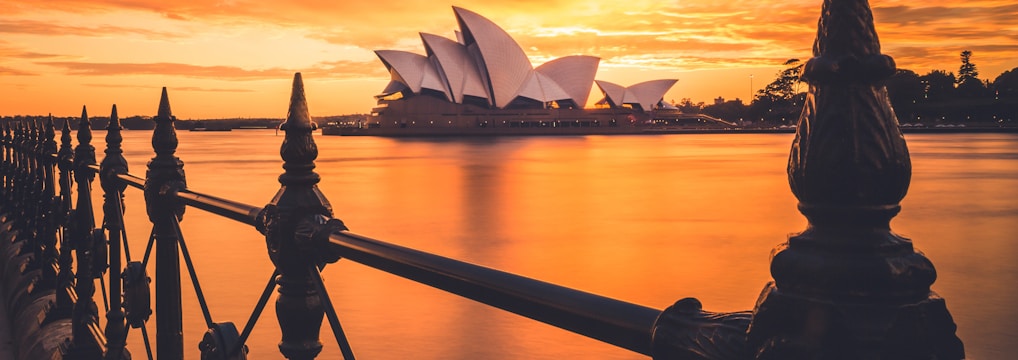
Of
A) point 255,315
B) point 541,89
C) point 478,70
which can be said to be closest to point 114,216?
point 255,315

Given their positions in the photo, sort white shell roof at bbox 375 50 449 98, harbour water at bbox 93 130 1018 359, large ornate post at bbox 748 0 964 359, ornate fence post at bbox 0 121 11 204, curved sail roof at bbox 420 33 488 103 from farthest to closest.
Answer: white shell roof at bbox 375 50 449 98
curved sail roof at bbox 420 33 488 103
harbour water at bbox 93 130 1018 359
ornate fence post at bbox 0 121 11 204
large ornate post at bbox 748 0 964 359

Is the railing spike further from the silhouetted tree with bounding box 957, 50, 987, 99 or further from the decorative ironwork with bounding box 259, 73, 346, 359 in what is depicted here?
the silhouetted tree with bounding box 957, 50, 987, 99

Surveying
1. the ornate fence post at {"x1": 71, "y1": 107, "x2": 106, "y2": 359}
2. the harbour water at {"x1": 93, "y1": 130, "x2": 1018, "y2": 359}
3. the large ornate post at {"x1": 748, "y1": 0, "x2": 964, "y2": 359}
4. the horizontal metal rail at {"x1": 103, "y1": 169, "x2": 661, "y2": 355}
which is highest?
the large ornate post at {"x1": 748, "y1": 0, "x2": 964, "y2": 359}

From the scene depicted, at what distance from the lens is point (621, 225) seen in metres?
18.2

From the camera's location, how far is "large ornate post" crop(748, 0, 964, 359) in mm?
681

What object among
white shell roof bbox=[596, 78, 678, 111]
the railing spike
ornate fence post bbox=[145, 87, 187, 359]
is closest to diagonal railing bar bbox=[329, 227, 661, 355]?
ornate fence post bbox=[145, 87, 187, 359]

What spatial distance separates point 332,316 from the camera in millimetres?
1508

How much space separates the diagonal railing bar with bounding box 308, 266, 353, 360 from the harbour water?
311cm

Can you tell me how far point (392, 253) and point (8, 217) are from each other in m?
7.88

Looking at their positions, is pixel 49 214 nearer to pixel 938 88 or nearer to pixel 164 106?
pixel 164 106

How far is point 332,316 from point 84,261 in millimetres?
2810

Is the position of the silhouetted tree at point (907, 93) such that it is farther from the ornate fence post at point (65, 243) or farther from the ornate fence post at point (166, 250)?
the ornate fence post at point (166, 250)

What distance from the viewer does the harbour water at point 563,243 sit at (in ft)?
30.0

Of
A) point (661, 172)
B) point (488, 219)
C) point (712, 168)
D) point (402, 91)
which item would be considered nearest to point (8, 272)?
point (488, 219)
